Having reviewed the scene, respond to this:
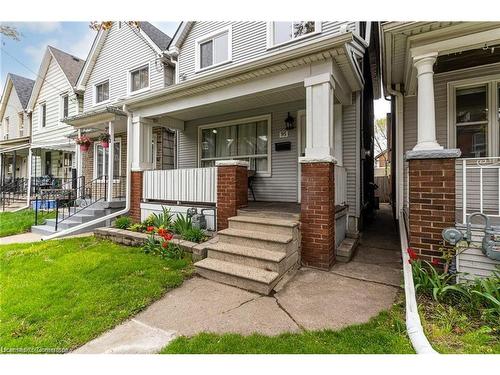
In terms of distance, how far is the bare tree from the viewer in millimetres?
4308

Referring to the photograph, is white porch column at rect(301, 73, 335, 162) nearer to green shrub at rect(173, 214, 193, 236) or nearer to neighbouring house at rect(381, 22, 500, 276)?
neighbouring house at rect(381, 22, 500, 276)

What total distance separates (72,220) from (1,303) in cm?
461

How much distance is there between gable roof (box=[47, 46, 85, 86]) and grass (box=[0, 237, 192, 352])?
10347 mm

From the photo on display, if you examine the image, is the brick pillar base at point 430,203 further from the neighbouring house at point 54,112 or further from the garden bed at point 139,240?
the neighbouring house at point 54,112

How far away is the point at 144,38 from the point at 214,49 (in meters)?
3.61

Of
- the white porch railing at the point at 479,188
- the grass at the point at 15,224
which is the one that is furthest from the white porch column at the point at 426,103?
the grass at the point at 15,224

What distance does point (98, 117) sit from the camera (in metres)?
7.62

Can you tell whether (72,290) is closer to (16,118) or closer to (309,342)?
(309,342)

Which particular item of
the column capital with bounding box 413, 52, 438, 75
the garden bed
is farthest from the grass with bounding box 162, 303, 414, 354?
the column capital with bounding box 413, 52, 438, 75

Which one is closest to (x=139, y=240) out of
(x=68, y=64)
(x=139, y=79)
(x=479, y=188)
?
(x=479, y=188)

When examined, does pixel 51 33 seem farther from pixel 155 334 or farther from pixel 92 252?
pixel 155 334

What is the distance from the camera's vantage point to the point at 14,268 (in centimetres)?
417

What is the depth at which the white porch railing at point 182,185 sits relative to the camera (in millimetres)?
5301

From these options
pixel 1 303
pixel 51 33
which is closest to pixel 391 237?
pixel 1 303
